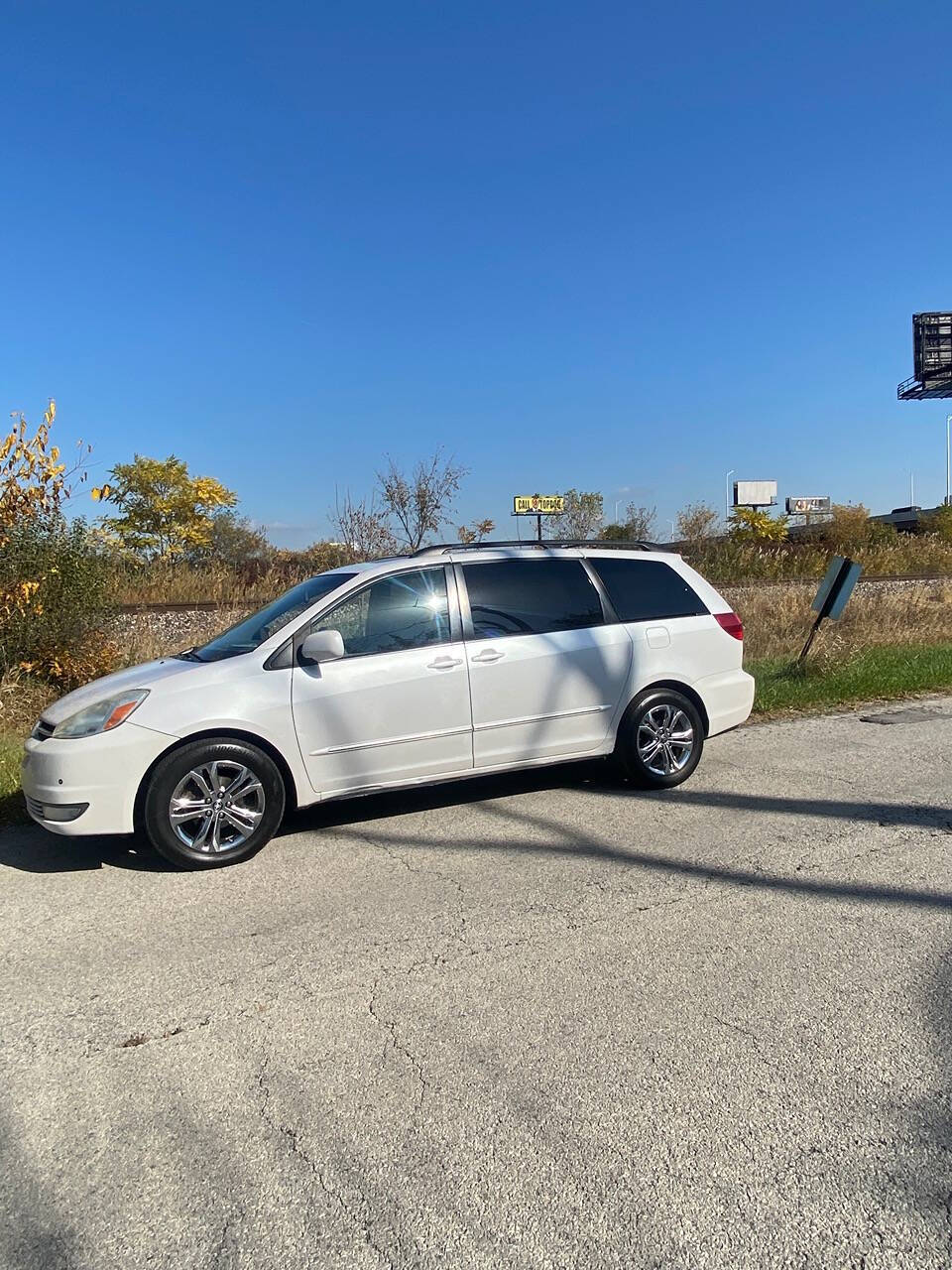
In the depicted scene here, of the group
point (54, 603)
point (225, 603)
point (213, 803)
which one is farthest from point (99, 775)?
point (225, 603)

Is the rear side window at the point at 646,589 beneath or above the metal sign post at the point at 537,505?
beneath

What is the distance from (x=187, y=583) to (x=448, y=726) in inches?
414

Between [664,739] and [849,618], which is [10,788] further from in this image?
[849,618]

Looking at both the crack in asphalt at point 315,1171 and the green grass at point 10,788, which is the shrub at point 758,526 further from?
the crack in asphalt at point 315,1171

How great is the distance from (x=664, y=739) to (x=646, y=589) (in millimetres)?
1128

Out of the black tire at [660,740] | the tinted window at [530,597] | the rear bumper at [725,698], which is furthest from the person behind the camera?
the rear bumper at [725,698]

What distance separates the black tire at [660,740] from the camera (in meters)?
6.25

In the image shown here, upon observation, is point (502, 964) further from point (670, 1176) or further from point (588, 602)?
point (588, 602)

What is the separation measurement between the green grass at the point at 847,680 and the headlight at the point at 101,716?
21.2 ft

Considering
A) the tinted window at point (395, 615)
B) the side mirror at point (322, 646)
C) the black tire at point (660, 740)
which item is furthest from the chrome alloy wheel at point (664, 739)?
the side mirror at point (322, 646)

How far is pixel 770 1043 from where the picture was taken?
304cm

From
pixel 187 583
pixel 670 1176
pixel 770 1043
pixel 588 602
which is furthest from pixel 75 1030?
pixel 187 583

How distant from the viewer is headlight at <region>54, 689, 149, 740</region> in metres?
4.87

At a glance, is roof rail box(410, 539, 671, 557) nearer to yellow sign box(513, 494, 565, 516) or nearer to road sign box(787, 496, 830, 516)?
yellow sign box(513, 494, 565, 516)
